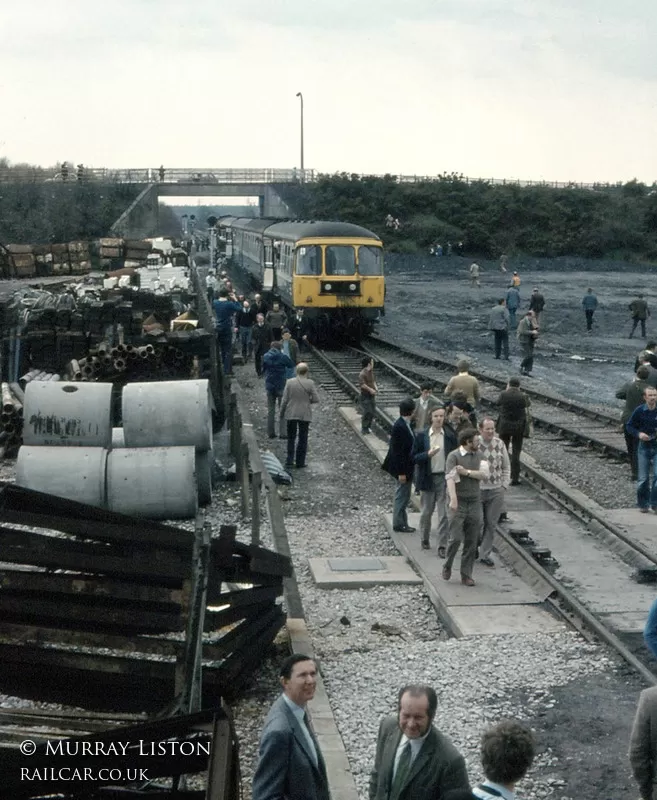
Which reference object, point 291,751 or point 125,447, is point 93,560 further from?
point 125,447

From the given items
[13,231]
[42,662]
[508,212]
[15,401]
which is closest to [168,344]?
[15,401]

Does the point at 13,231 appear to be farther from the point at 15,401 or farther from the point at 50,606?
the point at 50,606

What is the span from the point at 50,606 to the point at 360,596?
4133 mm

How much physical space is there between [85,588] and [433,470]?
5.31 m

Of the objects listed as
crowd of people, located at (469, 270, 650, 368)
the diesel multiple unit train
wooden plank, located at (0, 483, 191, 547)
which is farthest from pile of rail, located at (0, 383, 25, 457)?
the diesel multiple unit train

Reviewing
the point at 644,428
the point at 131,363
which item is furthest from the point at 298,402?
the point at 644,428

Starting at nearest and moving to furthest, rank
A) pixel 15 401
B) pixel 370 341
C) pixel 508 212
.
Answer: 1. pixel 15 401
2. pixel 370 341
3. pixel 508 212

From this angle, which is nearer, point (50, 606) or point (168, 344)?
point (50, 606)

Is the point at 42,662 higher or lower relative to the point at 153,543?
lower

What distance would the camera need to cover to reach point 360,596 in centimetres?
1138

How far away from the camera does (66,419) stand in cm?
1432

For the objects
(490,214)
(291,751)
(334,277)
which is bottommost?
(291,751)

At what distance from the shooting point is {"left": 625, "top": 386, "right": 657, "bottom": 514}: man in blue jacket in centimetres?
1412

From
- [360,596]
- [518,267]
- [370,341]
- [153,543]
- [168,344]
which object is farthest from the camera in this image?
[518,267]
